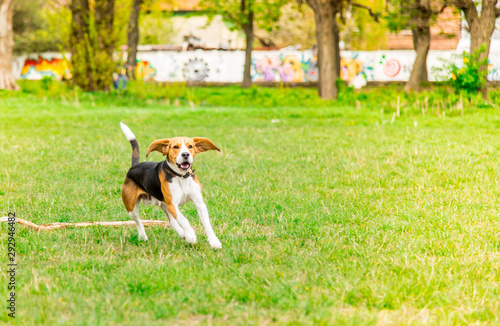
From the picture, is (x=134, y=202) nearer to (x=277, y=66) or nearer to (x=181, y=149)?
(x=181, y=149)

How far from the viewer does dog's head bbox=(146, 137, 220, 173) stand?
15.3 feet

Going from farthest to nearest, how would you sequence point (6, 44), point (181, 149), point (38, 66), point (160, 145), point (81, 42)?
point (38, 66) → point (6, 44) → point (81, 42) → point (160, 145) → point (181, 149)

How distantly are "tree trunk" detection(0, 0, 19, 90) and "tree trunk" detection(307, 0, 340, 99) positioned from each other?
40.9 ft

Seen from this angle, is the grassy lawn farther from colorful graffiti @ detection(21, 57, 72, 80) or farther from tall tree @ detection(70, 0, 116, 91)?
colorful graffiti @ detection(21, 57, 72, 80)

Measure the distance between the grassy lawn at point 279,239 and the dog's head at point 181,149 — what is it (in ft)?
2.28

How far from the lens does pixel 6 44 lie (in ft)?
83.0

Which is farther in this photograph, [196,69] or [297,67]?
[196,69]

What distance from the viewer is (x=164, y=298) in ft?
12.2

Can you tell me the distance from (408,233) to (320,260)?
1135 mm

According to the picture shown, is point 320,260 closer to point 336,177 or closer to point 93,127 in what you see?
point 336,177

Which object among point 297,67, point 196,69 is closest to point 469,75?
point 297,67

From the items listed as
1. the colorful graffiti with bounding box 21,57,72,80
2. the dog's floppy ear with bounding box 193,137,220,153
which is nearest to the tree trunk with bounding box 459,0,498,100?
the dog's floppy ear with bounding box 193,137,220,153

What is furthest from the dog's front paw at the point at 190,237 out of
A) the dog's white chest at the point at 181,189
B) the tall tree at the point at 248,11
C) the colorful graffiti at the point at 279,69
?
the colorful graffiti at the point at 279,69

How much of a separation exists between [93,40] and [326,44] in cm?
871
